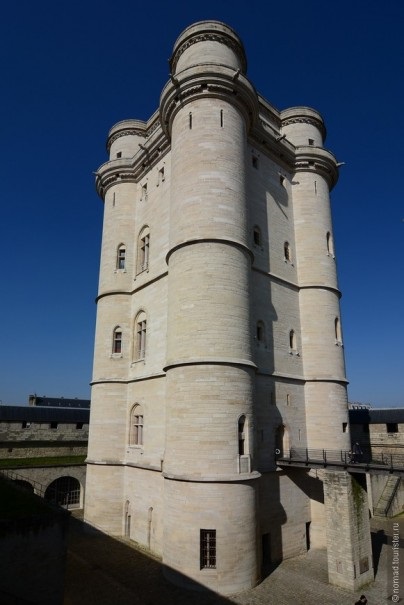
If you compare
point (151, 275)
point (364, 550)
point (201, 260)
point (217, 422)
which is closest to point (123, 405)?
point (151, 275)

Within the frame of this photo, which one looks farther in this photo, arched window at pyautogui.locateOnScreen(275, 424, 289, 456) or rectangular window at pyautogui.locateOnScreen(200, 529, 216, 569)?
arched window at pyautogui.locateOnScreen(275, 424, 289, 456)

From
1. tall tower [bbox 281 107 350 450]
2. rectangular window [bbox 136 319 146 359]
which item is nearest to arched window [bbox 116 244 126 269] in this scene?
rectangular window [bbox 136 319 146 359]

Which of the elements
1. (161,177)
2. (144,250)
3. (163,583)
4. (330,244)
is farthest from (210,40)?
(163,583)

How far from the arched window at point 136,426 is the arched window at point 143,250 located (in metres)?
7.23

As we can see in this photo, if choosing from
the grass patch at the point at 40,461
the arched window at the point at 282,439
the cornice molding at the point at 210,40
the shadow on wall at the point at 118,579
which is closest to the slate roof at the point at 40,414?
the grass patch at the point at 40,461

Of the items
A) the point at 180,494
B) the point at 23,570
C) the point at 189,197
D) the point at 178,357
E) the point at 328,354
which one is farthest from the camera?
the point at 328,354

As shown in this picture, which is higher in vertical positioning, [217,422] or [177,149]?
[177,149]

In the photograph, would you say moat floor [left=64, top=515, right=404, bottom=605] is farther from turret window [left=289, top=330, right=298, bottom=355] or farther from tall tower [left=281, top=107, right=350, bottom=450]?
turret window [left=289, top=330, right=298, bottom=355]

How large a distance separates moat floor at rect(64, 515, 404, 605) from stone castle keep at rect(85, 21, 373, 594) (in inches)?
19.3

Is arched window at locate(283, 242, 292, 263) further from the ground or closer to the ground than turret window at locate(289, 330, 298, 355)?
further from the ground

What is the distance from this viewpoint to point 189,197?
55.3 feet

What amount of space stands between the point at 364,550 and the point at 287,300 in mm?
10877

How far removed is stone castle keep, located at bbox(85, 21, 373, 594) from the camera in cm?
1413

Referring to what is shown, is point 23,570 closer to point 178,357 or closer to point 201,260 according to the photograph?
point 178,357
